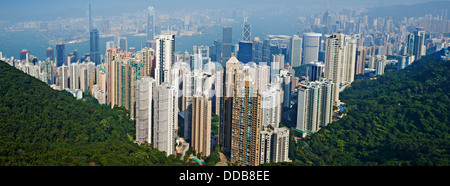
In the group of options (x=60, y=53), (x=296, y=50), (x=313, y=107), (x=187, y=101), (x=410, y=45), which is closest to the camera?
(x=187, y=101)

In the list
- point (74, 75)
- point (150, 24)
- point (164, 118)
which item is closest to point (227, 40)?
point (150, 24)

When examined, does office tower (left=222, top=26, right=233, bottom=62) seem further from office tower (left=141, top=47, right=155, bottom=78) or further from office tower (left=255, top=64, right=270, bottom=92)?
office tower (left=255, top=64, right=270, bottom=92)

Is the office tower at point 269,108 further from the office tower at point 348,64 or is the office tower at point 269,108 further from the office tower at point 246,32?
the office tower at point 246,32

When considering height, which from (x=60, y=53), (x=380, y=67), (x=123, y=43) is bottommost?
(x=380, y=67)

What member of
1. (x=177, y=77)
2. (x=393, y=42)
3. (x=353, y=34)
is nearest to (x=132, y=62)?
(x=177, y=77)

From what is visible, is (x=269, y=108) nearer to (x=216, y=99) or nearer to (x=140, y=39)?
(x=216, y=99)

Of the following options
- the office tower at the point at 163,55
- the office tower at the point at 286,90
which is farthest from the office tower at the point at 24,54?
the office tower at the point at 286,90
